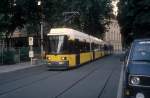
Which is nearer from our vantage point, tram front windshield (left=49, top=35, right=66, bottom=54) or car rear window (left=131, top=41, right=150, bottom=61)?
car rear window (left=131, top=41, right=150, bottom=61)

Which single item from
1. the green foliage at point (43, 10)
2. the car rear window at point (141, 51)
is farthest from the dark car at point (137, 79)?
the green foliage at point (43, 10)

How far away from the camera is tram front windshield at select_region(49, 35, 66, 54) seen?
34906 millimetres

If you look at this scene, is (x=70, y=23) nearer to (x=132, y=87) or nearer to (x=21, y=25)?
(x=21, y=25)

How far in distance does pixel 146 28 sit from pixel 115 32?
121 meters

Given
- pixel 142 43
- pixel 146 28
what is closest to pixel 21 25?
pixel 146 28

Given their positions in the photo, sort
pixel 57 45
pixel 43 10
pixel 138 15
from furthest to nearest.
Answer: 1. pixel 43 10
2. pixel 138 15
3. pixel 57 45

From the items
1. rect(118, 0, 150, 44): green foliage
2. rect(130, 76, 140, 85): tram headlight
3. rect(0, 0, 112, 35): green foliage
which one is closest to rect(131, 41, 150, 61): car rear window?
rect(130, 76, 140, 85): tram headlight

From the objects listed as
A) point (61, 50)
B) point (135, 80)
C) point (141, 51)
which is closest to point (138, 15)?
point (61, 50)

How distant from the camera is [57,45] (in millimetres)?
34875

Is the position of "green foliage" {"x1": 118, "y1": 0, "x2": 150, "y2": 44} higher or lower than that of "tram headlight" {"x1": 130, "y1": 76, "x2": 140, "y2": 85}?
higher

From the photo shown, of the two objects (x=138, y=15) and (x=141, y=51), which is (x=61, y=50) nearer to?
(x=138, y=15)

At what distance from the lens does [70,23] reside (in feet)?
235

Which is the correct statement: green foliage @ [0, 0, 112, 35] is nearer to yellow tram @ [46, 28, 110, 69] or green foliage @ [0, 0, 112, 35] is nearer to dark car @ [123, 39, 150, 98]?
yellow tram @ [46, 28, 110, 69]

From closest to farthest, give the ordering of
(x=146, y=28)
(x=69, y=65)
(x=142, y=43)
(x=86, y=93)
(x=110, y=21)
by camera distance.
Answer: (x=142, y=43), (x=86, y=93), (x=69, y=65), (x=146, y=28), (x=110, y=21)
